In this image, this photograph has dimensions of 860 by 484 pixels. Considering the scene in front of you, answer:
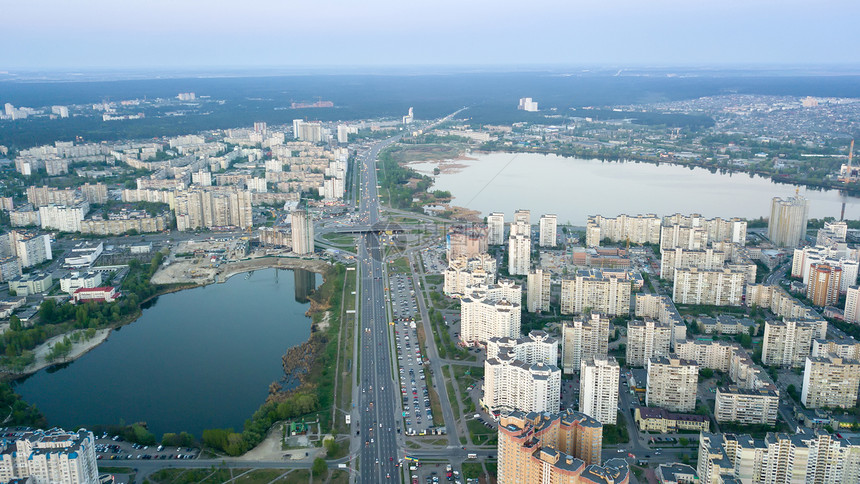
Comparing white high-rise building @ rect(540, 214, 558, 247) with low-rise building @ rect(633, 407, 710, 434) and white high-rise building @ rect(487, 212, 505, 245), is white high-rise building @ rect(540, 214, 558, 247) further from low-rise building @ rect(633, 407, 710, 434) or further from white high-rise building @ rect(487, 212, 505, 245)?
low-rise building @ rect(633, 407, 710, 434)

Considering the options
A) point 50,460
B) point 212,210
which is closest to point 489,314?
point 50,460

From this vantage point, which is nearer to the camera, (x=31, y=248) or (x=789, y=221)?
(x=31, y=248)

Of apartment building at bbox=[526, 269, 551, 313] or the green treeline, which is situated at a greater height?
apartment building at bbox=[526, 269, 551, 313]

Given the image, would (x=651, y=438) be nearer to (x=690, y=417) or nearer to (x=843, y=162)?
(x=690, y=417)

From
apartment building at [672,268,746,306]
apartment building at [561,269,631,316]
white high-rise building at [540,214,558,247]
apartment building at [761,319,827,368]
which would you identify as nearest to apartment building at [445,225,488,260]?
white high-rise building at [540,214,558,247]

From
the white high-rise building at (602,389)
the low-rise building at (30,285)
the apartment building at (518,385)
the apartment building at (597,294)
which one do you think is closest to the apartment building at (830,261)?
the apartment building at (597,294)

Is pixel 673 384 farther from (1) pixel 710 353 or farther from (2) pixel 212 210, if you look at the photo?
(2) pixel 212 210

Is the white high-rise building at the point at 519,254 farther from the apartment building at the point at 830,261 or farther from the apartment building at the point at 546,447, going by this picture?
the apartment building at the point at 546,447
